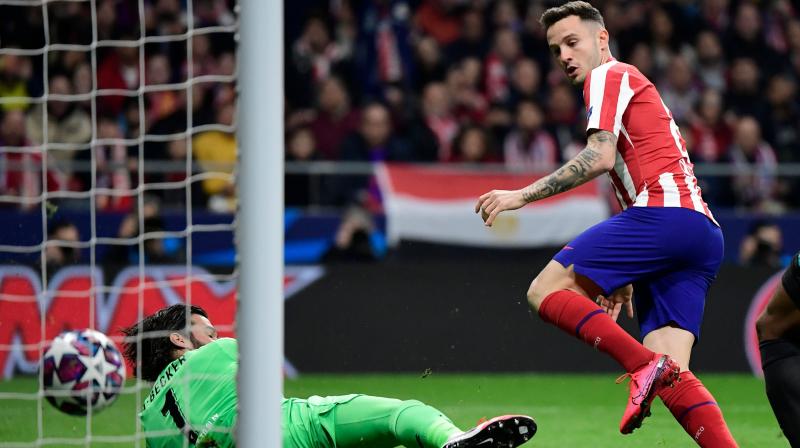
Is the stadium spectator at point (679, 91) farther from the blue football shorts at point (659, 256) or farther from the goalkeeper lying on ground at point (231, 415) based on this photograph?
the goalkeeper lying on ground at point (231, 415)

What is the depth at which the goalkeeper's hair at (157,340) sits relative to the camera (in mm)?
4910

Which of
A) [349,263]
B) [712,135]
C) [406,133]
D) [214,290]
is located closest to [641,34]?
[712,135]

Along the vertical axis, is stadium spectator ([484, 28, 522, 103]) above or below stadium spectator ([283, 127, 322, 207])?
above

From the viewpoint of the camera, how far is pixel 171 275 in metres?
9.19

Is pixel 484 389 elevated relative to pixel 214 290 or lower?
lower

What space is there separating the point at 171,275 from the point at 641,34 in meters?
5.42

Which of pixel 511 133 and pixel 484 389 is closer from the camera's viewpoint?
pixel 484 389

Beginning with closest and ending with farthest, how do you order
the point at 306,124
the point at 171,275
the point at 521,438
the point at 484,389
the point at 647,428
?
the point at 521,438, the point at 647,428, the point at 484,389, the point at 171,275, the point at 306,124

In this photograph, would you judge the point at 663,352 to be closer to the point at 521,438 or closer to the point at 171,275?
the point at 521,438

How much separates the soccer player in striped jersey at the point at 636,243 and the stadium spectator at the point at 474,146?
5630 millimetres

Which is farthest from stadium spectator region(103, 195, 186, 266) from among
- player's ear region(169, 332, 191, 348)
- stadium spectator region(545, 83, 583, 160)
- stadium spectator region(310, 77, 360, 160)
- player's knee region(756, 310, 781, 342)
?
player's knee region(756, 310, 781, 342)

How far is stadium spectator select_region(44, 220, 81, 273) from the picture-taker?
337 inches

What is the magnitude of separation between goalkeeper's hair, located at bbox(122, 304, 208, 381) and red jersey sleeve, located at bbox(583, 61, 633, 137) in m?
1.70

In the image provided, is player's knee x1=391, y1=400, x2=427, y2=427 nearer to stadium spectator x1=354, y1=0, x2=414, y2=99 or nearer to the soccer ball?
the soccer ball
